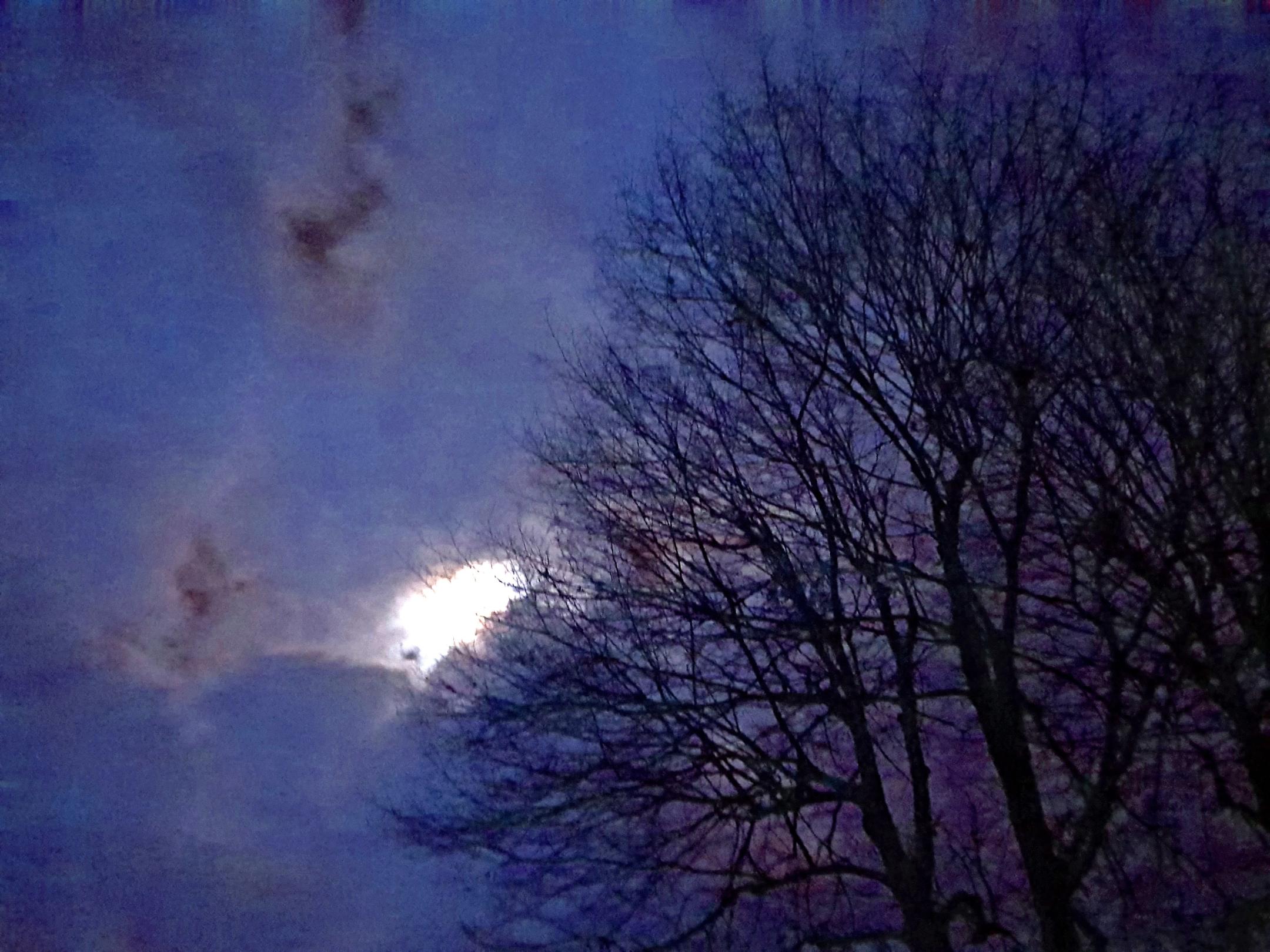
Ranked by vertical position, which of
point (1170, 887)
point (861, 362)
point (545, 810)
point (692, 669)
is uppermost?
point (861, 362)

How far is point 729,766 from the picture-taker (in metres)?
8.40

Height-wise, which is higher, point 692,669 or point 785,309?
point 785,309

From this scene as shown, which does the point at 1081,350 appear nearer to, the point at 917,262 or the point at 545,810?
the point at 917,262

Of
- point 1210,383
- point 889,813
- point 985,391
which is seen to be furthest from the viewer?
point 889,813

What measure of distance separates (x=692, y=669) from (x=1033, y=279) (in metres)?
3.49

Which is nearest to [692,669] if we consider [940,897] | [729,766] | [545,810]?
[729,766]

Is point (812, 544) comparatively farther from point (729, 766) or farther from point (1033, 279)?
point (1033, 279)

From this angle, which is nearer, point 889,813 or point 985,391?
point 985,391

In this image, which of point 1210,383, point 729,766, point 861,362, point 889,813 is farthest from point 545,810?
point 1210,383

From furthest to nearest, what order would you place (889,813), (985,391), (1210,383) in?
(889,813) < (985,391) < (1210,383)

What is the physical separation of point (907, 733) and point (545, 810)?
100 inches

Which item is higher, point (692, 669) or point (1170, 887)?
point (692, 669)

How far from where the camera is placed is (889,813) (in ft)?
28.3

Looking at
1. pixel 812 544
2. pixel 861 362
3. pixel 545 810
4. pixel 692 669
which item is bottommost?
pixel 545 810
